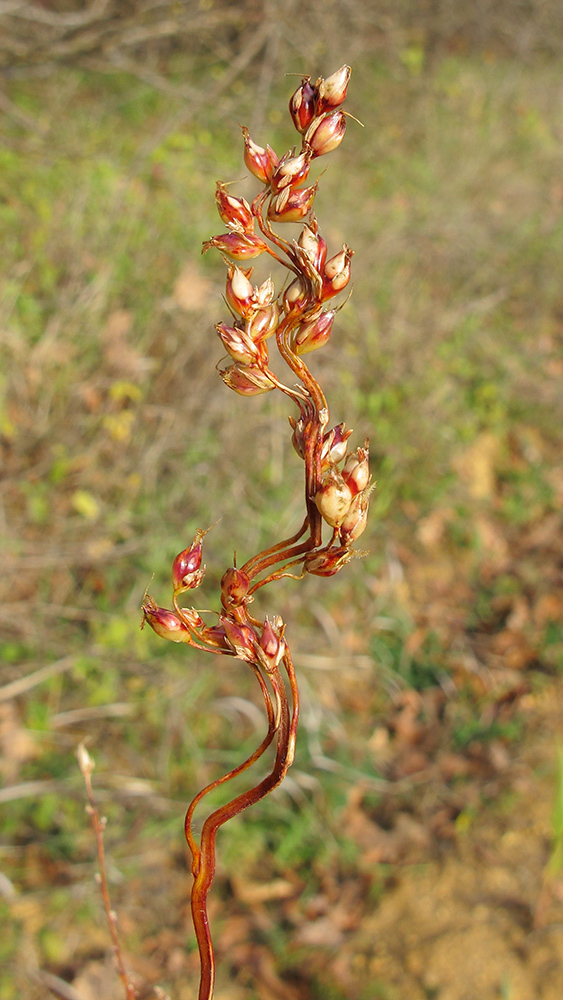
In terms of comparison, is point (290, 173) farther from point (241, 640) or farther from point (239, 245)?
point (241, 640)

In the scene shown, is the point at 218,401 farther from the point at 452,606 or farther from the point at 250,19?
the point at 250,19

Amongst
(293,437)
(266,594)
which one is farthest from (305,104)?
(266,594)

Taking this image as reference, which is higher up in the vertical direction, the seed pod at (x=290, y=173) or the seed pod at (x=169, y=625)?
the seed pod at (x=290, y=173)

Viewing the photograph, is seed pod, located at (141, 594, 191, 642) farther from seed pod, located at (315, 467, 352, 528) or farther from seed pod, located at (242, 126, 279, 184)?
seed pod, located at (242, 126, 279, 184)

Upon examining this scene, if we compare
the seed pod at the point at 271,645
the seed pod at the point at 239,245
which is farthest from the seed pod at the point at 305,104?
the seed pod at the point at 271,645

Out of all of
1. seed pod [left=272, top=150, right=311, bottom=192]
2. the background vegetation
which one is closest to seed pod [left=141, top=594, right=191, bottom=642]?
seed pod [left=272, top=150, right=311, bottom=192]

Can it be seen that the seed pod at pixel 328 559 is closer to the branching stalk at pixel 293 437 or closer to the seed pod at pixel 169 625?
the branching stalk at pixel 293 437
